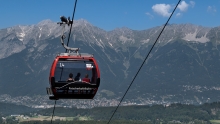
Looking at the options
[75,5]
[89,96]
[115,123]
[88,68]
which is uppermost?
[75,5]

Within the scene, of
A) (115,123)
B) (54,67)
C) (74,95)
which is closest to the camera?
(54,67)

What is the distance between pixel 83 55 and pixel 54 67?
1.67 meters

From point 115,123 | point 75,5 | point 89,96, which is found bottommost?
point 115,123

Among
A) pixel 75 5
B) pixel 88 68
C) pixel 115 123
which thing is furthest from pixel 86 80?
pixel 115 123

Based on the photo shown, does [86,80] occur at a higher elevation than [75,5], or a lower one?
lower

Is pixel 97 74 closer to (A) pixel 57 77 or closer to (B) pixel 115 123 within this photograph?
(A) pixel 57 77

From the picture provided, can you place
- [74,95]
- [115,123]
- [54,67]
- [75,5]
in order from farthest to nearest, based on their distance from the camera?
[115,123] < [74,95] < [54,67] < [75,5]

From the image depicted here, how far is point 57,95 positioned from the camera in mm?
22203

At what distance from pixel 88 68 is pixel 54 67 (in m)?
1.78

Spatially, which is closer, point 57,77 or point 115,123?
point 57,77

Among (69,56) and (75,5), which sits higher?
(75,5)

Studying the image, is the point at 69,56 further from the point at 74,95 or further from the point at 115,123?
the point at 115,123

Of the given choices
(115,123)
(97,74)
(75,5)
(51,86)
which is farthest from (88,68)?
(115,123)

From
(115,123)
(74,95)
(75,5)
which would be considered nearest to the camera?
(75,5)
